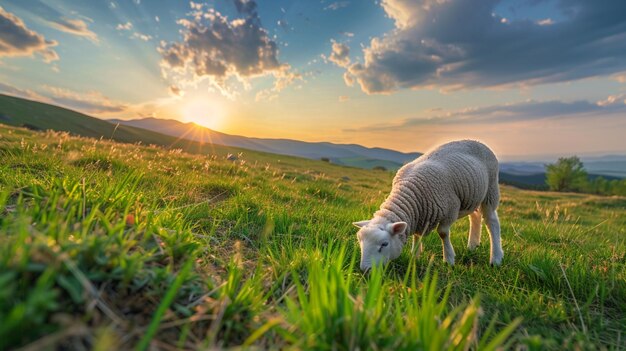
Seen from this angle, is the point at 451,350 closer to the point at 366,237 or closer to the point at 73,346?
the point at 73,346

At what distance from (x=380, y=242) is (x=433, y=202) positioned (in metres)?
1.52

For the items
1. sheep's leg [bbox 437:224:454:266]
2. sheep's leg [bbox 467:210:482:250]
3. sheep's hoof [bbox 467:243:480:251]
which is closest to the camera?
sheep's leg [bbox 437:224:454:266]

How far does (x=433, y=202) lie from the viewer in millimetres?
5512

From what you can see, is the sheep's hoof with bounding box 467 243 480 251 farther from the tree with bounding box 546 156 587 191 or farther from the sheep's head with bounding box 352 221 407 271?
the tree with bounding box 546 156 587 191

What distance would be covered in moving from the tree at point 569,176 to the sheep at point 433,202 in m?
93.8

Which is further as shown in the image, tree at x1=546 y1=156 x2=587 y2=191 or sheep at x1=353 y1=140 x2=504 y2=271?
tree at x1=546 y1=156 x2=587 y2=191

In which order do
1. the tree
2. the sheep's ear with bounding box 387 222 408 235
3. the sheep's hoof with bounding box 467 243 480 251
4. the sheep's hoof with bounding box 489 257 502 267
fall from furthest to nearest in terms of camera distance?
the tree, the sheep's hoof with bounding box 467 243 480 251, the sheep's hoof with bounding box 489 257 502 267, the sheep's ear with bounding box 387 222 408 235

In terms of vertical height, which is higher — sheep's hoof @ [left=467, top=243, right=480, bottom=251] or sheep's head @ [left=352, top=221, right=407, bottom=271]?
sheep's head @ [left=352, top=221, right=407, bottom=271]

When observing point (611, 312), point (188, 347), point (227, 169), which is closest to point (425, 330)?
point (188, 347)

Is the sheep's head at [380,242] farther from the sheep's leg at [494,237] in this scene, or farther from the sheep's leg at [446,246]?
the sheep's leg at [494,237]

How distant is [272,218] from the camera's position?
5422mm

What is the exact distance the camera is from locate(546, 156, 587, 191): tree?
7926 cm

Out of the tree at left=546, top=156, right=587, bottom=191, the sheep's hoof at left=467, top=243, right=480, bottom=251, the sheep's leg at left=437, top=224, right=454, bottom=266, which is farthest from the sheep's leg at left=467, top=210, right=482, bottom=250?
the tree at left=546, top=156, right=587, bottom=191

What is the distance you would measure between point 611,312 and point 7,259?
5287mm
